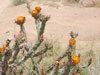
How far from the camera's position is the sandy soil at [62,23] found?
260 inches

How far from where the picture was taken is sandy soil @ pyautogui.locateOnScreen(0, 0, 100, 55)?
260 inches

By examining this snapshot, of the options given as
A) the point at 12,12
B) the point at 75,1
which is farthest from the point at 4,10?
the point at 75,1

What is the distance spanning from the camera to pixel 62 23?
8.28 m

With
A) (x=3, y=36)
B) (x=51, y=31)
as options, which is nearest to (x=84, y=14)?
(x=51, y=31)

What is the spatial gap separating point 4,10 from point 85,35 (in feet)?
18.1

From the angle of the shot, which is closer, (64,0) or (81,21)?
(81,21)

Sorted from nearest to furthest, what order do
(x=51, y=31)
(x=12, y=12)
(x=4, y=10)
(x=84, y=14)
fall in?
1. (x=51, y=31)
2. (x=84, y=14)
3. (x=12, y=12)
4. (x=4, y=10)

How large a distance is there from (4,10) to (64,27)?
4394 millimetres

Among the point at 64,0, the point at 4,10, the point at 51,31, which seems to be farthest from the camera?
the point at 64,0

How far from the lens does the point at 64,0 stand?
11852 mm

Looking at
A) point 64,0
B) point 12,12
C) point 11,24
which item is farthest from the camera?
point 64,0

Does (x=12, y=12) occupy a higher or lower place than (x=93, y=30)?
lower

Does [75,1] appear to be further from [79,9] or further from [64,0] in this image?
[79,9]

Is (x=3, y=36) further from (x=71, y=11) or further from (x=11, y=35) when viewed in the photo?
(x=71, y=11)
